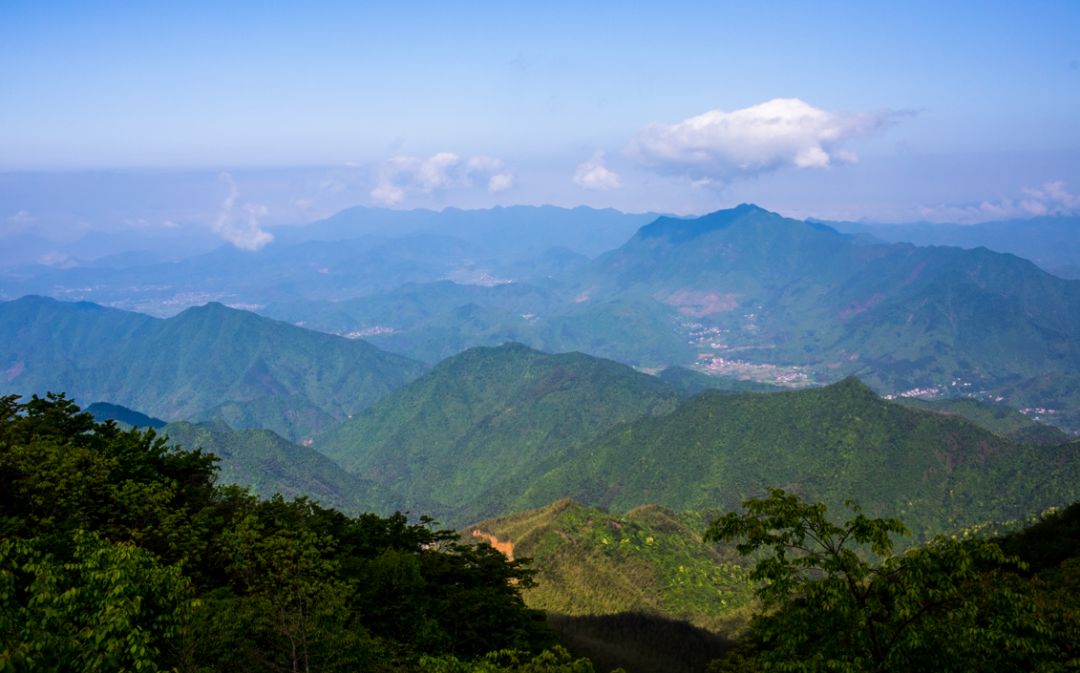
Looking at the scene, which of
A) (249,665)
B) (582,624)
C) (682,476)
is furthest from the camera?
(682,476)

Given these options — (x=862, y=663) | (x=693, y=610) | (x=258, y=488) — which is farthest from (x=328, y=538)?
(x=258, y=488)

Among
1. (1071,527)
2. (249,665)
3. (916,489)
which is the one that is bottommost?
(916,489)

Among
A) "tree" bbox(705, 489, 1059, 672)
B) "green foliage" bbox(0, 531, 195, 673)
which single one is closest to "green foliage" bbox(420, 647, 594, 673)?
"tree" bbox(705, 489, 1059, 672)

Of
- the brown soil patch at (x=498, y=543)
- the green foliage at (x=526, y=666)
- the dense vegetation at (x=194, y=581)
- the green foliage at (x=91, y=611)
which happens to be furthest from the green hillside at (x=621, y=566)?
the green foliage at (x=91, y=611)

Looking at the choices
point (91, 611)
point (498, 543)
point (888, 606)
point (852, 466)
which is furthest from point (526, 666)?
point (852, 466)

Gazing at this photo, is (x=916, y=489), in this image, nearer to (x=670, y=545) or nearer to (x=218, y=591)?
(x=670, y=545)

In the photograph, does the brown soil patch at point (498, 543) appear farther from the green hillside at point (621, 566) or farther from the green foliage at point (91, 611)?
the green foliage at point (91, 611)

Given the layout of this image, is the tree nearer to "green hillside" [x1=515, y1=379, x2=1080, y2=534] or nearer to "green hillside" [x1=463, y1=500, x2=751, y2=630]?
"green hillside" [x1=463, y1=500, x2=751, y2=630]

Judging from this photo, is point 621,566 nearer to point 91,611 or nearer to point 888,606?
point 888,606
